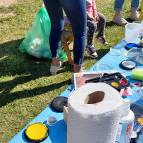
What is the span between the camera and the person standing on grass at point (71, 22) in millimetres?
2521

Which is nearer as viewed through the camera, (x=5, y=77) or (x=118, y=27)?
(x=5, y=77)

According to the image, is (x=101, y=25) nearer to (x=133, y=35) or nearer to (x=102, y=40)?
(x=102, y=40)

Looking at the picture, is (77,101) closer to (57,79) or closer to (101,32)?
(57,79)

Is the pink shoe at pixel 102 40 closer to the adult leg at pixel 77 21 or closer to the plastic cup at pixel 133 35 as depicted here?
the plastic cup at pixel 133 35

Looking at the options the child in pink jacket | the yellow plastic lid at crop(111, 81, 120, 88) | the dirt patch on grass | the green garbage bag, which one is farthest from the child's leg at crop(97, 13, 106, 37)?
the dirt patch on grass

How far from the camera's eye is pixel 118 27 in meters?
3.95

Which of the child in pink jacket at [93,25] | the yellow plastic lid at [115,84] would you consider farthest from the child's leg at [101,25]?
the yellow plastic lid at [115,84]

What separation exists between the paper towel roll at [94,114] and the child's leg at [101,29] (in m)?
1.84

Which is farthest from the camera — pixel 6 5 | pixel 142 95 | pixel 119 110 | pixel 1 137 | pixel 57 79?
pixel 6 5

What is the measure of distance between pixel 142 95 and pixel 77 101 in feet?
2.58

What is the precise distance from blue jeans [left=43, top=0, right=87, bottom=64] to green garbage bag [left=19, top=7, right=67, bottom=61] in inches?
12.6

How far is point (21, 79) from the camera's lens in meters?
3.10

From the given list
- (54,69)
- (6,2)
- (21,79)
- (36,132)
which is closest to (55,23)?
(54,69)

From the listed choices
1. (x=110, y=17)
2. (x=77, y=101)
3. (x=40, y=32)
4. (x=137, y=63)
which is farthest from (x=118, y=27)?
(x=77, y=101)
